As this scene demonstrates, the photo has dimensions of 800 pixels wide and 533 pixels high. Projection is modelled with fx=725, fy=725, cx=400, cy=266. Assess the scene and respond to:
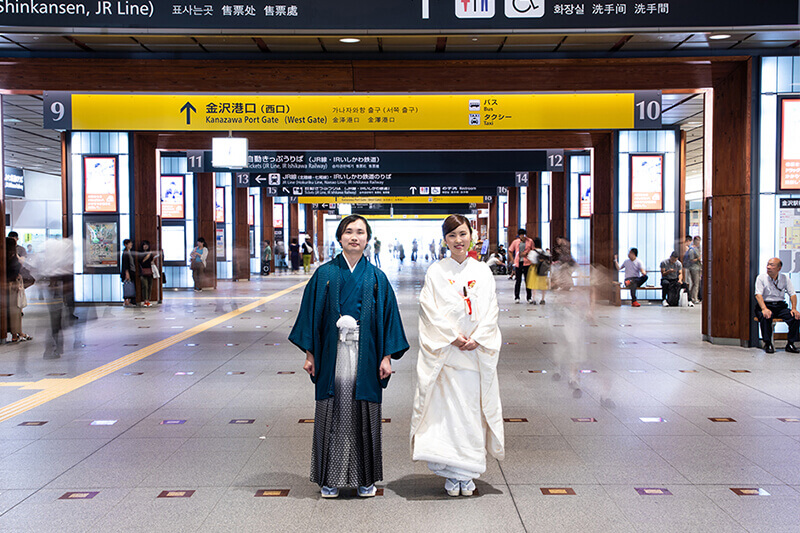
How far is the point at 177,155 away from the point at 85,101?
12043mm

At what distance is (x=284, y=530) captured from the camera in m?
3.27

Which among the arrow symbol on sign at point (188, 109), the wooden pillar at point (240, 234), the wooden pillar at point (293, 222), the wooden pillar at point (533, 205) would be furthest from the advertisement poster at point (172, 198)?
the wooden pillar at point (293, 222)

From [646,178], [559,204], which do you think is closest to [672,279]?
[646,178]

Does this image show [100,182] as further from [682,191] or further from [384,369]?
[384,369]

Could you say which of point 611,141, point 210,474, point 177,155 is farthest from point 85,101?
point 177,155

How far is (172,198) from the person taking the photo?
21.4 metres

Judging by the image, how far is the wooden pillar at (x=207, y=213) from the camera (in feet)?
70.3

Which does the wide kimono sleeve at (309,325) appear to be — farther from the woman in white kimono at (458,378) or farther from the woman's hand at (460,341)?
the woman's hand at (460,341)

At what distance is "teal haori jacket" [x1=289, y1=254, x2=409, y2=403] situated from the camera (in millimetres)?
3715

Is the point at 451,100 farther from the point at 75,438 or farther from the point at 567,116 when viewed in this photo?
the point at 75,438

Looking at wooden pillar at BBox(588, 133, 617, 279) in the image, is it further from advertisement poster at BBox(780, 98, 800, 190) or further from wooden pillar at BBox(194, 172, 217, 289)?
wooden pillar at BBox(194, 172, 217, 289)

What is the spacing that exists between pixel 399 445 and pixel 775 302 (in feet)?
20.0

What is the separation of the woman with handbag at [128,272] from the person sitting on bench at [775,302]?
11449 mm

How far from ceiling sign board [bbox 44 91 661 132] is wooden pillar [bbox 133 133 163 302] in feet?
20.1
